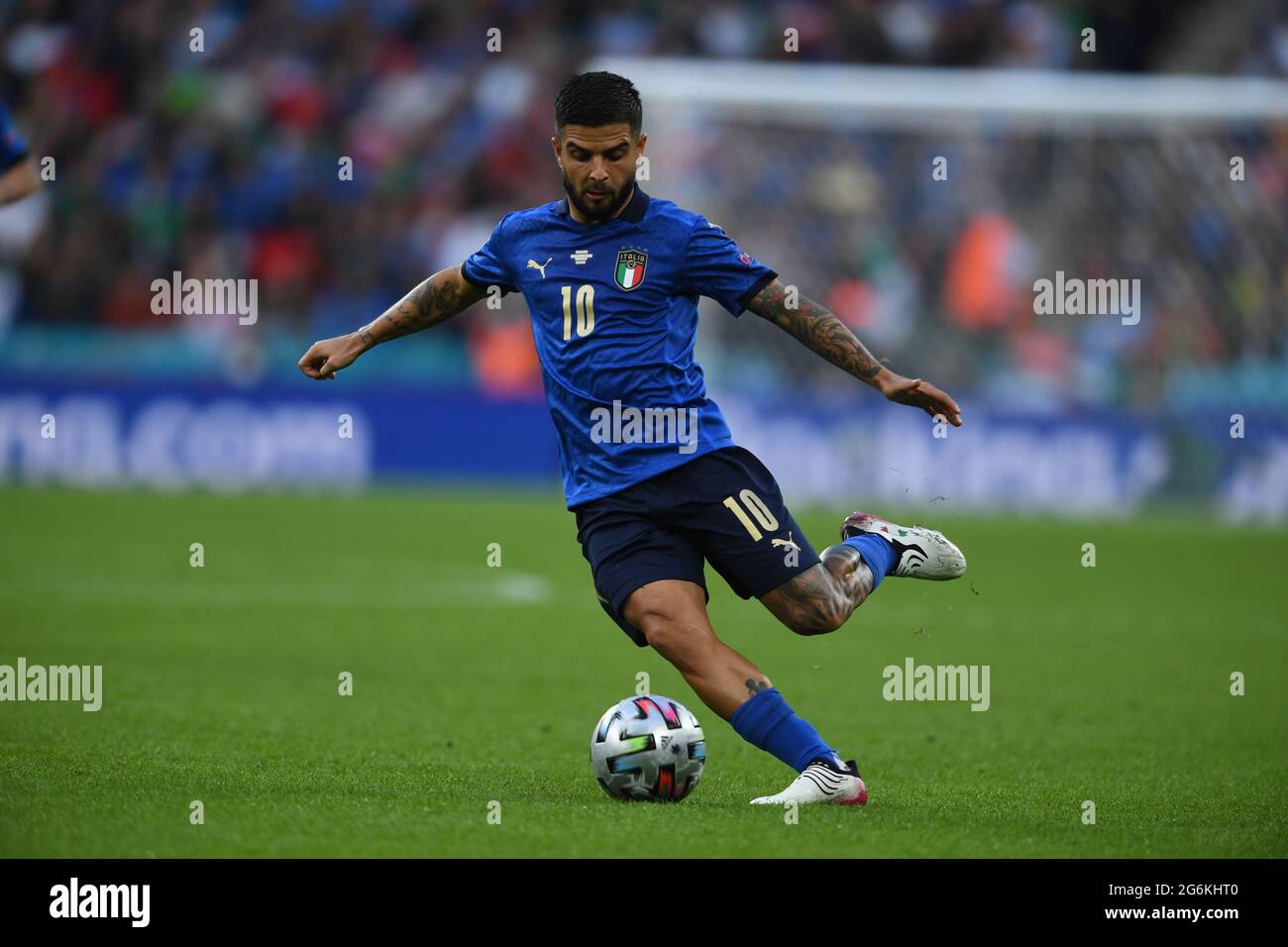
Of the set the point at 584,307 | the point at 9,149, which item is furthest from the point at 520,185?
the point at 584,307

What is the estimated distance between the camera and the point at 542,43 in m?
24.3

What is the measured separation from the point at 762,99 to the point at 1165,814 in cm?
1405

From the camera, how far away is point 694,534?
20.2 ft

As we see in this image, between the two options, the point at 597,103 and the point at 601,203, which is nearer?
the point at 597,103

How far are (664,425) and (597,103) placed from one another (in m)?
1.06

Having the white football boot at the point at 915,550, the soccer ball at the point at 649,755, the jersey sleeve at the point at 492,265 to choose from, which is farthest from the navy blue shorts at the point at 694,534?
the jersey sleeve at the point at 492,265

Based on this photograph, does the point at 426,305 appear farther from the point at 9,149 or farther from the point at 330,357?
the point at 9,149

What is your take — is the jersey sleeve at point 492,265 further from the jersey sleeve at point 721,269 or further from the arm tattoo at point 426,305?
the jersey sleeve at point 721,269

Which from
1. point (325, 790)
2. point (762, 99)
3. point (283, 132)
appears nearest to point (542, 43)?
point (283, 132)

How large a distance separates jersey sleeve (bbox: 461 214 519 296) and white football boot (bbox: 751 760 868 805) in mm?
1920

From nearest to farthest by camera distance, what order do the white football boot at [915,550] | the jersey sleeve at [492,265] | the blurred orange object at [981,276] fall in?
1. the jersey sleeve at [492,265]
2. the white football boot at [915,550]
3. the blurred orange object at [981,276]

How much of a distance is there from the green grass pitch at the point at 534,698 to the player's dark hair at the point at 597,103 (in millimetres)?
2024

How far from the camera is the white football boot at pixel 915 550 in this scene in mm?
6730

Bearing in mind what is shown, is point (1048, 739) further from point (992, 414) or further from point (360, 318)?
point (360, 318)
